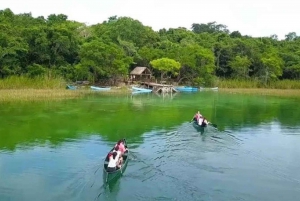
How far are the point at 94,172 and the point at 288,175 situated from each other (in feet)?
22.2

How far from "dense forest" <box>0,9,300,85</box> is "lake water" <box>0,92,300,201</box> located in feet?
60.5

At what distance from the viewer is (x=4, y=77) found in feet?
130

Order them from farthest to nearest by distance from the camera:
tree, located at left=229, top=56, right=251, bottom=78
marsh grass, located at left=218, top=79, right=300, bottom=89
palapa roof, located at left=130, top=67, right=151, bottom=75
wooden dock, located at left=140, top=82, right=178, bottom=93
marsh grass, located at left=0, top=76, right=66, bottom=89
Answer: marsh grass, located at left=218, top=79, right=300, bottom=89 < tree, located at left=229, top=56, right=251, bottom=78 < palapa roof, located at left=130, top=67, right=151, bottom=75 < wooden dock, located at left=140, top=82, right=178, bottom=93 < marsh grass, located at left=0, top=76, right=66, bottom=89

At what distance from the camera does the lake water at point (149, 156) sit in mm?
10695

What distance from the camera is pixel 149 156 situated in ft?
48.3

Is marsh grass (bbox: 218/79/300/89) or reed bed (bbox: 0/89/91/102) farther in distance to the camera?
marsh grass (bbox: 218/79/300/89)

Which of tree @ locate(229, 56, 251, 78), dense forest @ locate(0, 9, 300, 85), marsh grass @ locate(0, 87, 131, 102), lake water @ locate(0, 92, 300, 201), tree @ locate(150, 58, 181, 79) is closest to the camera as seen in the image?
lake water @ locate(0, 92, 300, 201)

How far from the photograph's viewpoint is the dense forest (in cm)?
4331

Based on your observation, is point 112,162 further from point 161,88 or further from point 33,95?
point 161,88

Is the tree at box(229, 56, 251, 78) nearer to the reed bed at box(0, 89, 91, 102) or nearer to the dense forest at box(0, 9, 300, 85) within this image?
the dense forest at box(0, 9, 300, 85)

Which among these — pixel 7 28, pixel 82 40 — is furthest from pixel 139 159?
pixel 82 40

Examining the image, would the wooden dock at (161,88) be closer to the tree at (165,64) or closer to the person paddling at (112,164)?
the tree at (165,64)

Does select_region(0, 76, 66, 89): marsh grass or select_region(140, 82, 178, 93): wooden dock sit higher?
select_region(0, 76, 66, 89): marsh grass

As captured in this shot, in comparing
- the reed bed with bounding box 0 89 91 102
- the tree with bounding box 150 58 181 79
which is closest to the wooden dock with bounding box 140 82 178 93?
the tree with bounding box 150 58 181 79
